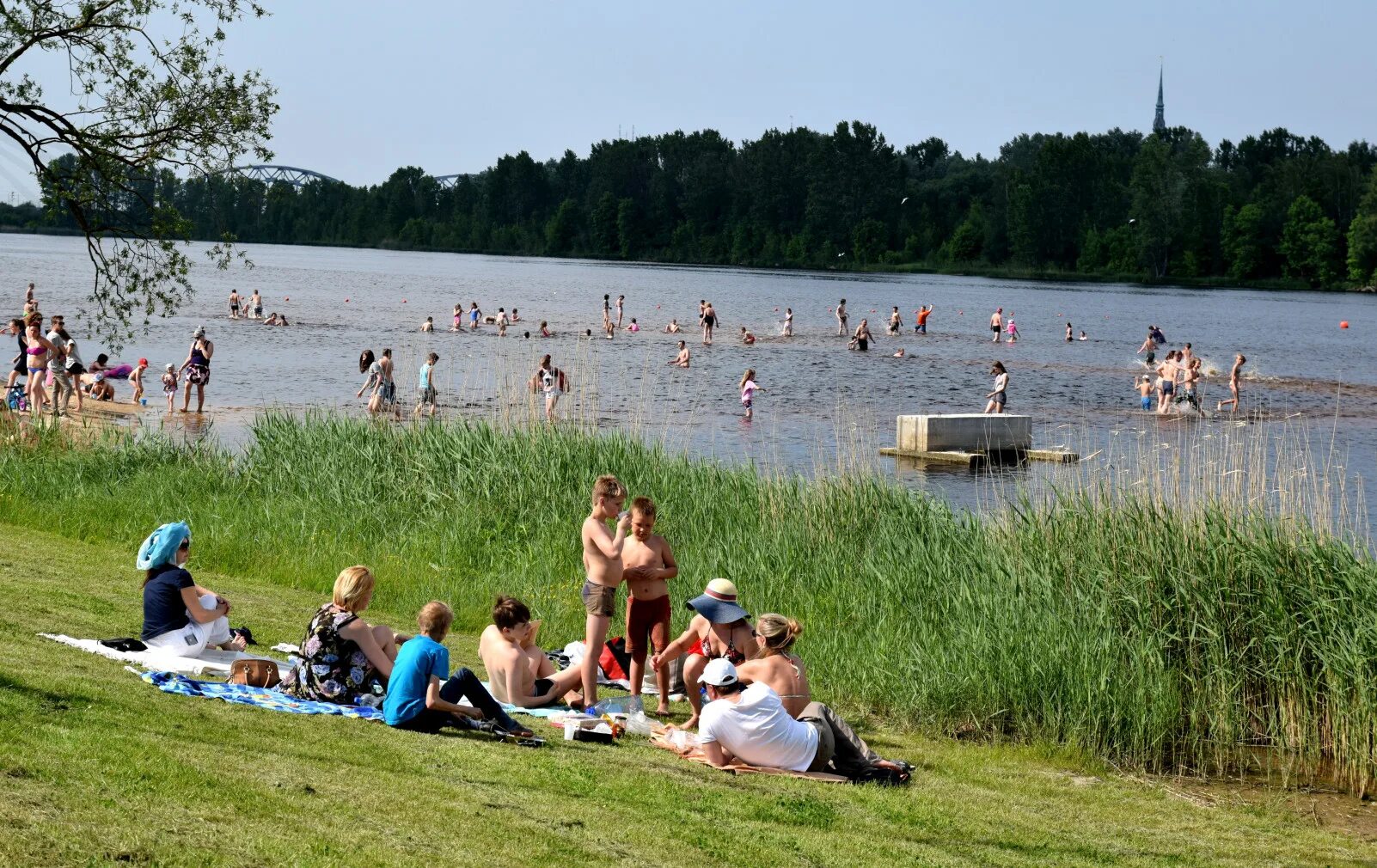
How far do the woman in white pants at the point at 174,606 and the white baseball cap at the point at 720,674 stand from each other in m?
3.52

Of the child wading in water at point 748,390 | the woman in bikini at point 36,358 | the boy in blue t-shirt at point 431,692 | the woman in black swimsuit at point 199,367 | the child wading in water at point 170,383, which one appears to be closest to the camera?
the boy in blue t-shirt at point 431,692

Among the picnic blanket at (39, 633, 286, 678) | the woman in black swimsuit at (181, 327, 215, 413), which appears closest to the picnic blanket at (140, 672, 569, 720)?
the picnic blanket at (39, 633, 286, 678)

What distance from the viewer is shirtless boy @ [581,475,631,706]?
31.6ft

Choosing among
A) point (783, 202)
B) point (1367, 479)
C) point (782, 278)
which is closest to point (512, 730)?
point (1367, 479)

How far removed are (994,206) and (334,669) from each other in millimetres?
152482

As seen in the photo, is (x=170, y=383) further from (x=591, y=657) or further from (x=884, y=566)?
(x=591, y=657)

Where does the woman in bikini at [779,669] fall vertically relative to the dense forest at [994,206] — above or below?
below

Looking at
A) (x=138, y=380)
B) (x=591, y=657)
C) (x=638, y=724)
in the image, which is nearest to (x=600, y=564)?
(x=591, y=657)

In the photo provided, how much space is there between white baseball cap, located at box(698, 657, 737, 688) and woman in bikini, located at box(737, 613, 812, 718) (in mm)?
315

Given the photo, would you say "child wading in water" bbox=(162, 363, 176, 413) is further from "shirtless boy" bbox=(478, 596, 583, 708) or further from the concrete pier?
"shirtless boy" bbox=(478, 596, 583, 708)

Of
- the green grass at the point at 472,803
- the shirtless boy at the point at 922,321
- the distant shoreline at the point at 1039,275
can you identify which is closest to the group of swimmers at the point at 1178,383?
the shirtless boy at the point at 922,321

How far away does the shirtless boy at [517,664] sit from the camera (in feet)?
31.2

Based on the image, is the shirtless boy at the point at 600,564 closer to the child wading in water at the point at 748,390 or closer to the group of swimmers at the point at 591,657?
the group of swimmers at the point at 591,657

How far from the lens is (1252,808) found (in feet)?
32.7
